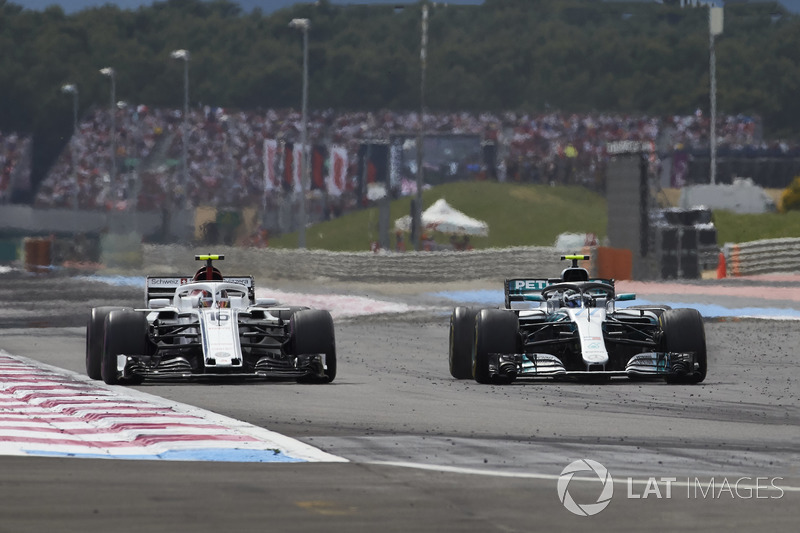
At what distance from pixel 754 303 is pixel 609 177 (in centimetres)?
1436

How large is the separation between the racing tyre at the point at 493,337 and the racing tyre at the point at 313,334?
4.57 feet

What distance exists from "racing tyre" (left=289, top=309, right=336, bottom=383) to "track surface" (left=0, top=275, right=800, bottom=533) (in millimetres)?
363

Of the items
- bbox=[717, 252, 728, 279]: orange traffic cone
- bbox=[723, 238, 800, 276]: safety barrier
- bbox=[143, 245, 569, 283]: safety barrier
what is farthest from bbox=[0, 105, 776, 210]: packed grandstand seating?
bbox=[717, 252, 728, 279]: orange traffic cone

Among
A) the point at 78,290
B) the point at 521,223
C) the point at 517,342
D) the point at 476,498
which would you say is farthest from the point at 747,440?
the point at 521,223

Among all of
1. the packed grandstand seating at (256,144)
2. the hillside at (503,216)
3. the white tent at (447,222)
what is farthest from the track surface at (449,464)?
the packed grandstand seating at (256,144)

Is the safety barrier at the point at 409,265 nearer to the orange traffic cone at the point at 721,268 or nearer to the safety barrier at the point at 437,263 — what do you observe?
the safety barrier at the point at 437,263

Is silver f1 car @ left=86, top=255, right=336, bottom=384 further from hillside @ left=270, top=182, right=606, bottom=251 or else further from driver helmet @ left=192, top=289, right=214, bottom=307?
hillside @ left=270, top=182, right=606, bottom=251

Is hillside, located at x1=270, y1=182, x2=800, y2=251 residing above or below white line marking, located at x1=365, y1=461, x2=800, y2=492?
above

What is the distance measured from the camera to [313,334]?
15.8 m

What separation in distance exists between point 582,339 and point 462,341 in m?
1.41

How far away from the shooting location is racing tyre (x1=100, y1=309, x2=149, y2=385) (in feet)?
50.4

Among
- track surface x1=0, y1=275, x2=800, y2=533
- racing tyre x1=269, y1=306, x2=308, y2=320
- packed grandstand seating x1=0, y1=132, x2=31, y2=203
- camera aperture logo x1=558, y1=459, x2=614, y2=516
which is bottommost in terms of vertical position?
track surface x1=0, y1=275, x2=800, y2=533

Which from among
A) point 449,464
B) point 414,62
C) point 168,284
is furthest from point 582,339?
point 414,62

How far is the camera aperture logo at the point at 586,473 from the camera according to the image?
314 inches
